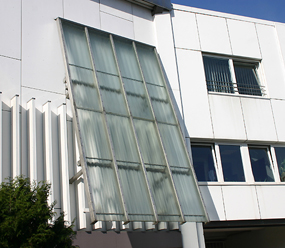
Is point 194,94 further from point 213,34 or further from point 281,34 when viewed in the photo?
point 281,34

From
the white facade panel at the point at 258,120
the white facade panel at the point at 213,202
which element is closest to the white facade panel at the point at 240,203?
the white facade panel at the point at 213,202

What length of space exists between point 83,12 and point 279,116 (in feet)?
22.5

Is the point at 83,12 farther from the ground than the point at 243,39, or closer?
closer

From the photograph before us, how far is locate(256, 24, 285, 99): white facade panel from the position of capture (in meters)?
13.5

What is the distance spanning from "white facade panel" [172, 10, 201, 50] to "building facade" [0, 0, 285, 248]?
35 mm

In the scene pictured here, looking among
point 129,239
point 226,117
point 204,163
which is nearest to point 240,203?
point 204,163

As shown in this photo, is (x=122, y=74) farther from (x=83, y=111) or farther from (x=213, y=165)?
(x=213, y=165)

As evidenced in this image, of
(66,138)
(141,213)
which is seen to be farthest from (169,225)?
(66,138)

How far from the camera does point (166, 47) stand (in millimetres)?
12344

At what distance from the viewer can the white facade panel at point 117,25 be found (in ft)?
38.1

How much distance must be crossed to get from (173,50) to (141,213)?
5790mm

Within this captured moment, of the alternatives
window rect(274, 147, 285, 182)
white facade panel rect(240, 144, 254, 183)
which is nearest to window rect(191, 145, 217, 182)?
white facade panel rect(240, 144, 254, 183)

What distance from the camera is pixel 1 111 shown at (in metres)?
8.57

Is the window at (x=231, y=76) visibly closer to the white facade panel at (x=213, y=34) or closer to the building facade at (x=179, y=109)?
the building facade at (x=179, y=109)
